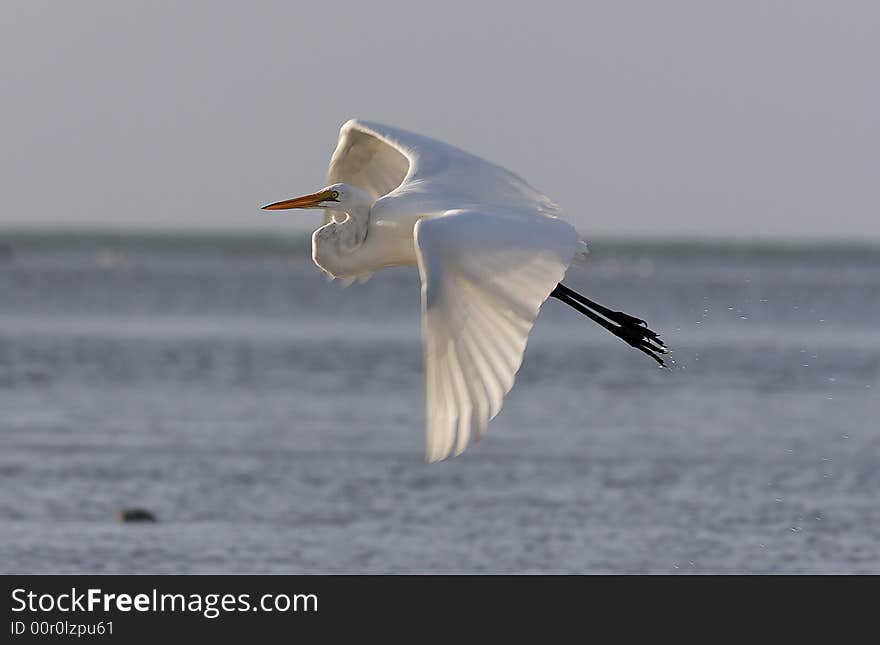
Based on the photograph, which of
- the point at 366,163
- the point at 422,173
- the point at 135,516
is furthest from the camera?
the point at 135,516

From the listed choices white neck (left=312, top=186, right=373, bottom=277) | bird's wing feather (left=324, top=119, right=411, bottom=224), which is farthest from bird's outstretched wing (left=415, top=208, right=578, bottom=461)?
bird's wing feather (left=324, top=119, right=411, bottom=224)

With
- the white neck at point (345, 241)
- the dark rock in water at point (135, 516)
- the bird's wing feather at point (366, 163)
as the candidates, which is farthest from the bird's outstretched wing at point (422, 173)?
the dark rock in water at point (135, 516)

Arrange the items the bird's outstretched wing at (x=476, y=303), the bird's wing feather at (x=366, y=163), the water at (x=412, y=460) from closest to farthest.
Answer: the bird's outstretched wing at (x=476, y=303)
the bird's wing feather at (x=366, y=163)
the water at (x=412, y=460)

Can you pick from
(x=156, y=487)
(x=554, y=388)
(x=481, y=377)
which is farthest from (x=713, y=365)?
(x=481, y=377)

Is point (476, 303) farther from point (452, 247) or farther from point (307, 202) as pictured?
point (307, 202)

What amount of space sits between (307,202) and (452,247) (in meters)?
1.82

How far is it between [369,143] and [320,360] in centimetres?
1482

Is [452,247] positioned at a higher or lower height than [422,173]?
lower

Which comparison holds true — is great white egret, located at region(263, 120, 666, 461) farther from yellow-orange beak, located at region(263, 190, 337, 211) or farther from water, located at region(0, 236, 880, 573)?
water, located at region(0, 236, 880, 573)

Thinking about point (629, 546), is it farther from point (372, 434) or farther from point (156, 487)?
point (372, 434)

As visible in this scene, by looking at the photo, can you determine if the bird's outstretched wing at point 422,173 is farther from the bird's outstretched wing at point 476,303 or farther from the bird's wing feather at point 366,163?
the bird's outstretched wing at point 476,303

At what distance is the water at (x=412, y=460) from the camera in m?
11.1

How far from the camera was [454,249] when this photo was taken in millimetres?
6770

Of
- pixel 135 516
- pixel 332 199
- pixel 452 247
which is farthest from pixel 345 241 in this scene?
pixel 135 516
